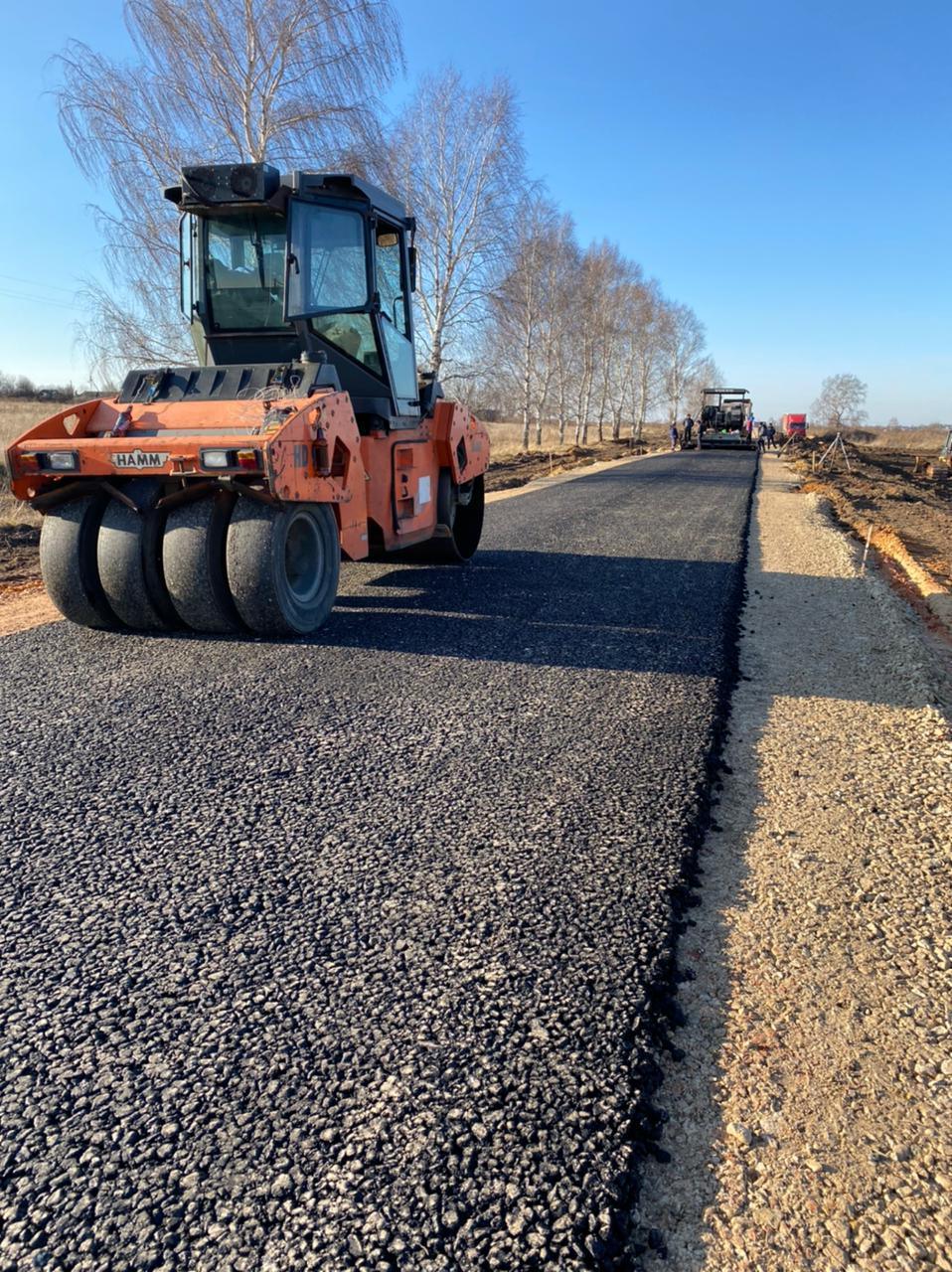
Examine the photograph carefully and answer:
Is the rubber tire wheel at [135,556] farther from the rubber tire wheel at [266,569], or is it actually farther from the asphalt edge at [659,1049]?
the asphalt edge at [659,1049]

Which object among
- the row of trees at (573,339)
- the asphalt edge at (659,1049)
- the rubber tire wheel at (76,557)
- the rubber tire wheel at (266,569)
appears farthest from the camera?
the row of trees at (573,339)

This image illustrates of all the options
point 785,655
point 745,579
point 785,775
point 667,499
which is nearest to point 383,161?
point 667,499

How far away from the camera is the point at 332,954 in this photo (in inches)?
80.8

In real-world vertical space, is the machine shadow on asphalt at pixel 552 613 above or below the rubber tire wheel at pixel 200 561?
below

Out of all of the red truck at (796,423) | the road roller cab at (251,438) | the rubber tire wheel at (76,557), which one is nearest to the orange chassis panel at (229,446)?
the road roller cab at (251,438)

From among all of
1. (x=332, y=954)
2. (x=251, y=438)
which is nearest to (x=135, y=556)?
(x=251, y=438)

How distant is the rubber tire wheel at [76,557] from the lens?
484 cm

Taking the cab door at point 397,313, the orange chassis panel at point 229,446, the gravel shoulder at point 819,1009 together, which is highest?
the cab door at point 397,313

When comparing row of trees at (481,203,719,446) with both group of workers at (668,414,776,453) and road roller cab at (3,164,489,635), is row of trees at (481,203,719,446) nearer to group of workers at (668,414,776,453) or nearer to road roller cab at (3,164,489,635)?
group of workers at (668,414,776,453)

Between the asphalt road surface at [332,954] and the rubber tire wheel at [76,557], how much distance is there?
1.81ft

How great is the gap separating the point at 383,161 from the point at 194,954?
15.5m

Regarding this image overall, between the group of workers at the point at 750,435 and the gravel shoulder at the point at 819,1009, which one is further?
the group of workers at the point at 750,435

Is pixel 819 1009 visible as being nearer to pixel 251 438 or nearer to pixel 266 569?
pixel 266 569

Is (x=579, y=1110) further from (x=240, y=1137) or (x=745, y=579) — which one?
(x=745, y=579)
